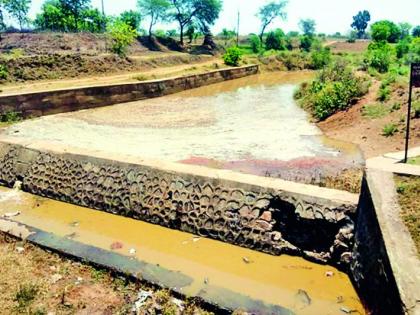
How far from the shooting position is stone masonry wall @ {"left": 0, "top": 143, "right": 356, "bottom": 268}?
531cm

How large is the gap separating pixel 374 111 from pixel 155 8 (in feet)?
131

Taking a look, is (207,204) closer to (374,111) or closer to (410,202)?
(410,202)

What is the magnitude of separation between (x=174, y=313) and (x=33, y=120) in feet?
35.2

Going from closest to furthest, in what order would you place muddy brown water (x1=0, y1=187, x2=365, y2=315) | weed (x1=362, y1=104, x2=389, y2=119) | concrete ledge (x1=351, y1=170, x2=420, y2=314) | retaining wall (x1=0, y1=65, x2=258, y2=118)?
concrete ledge (x1=351, y1=170, x2=420, y2=314) < muddy brown water (x1=0, y1=187, x2=365, y2=315) < weed (x1=362, y1=104, x2=389, y2=119) < retaining wall (x1=0, y1=65, x2=258, y2=118)

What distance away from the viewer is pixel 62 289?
4.63m

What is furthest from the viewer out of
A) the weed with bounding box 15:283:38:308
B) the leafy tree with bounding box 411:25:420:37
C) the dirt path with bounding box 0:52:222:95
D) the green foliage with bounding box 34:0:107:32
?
the leafy tree with bounding box 411:25:420:37

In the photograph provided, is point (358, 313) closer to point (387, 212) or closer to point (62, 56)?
point (387, 212)

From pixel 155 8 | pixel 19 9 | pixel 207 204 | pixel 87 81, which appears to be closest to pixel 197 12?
pixel 155 8

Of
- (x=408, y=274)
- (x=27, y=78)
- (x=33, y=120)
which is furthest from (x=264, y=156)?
(x=27, y=78)

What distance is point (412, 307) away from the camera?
3.12 meters

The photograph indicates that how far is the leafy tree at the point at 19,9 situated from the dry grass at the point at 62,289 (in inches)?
1516

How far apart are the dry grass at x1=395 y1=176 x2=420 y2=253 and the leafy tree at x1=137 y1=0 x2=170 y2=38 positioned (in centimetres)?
4518

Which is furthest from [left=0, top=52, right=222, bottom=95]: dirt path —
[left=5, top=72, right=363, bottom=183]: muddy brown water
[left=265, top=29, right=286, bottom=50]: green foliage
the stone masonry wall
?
[left=265, top=29, right=286, bottom=50]: green foliage

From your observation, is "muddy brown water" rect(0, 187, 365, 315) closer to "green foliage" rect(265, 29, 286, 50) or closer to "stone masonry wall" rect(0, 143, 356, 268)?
"stone masonry wall" rect(0, 143, 356, 268)
